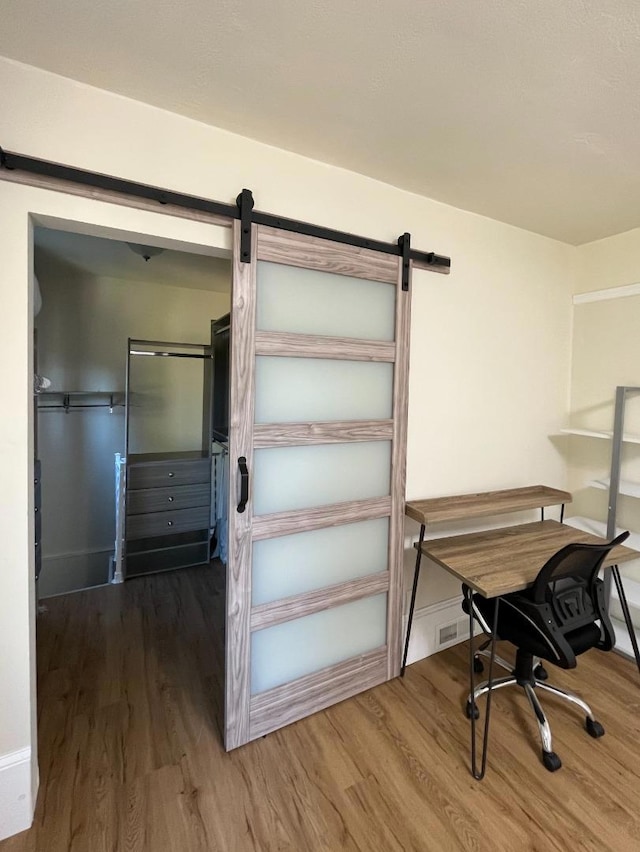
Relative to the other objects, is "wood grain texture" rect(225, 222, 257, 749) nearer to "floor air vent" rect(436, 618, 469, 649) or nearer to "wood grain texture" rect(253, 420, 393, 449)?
"wood grain texture" rect(253, 420, 393, 449)

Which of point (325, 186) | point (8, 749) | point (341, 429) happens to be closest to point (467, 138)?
point (325, 186)

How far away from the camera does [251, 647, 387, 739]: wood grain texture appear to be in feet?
5.82

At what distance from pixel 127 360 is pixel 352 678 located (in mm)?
2825

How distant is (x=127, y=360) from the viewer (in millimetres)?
3314

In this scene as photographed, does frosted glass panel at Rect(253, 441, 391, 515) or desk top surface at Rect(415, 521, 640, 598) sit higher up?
frosted glass panel at Rect(253, 441, 391, 515)

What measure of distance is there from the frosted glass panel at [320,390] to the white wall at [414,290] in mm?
272

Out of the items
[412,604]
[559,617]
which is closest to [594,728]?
[559,617]

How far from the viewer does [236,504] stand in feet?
5.41

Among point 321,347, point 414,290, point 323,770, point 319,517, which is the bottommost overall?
point 323,770

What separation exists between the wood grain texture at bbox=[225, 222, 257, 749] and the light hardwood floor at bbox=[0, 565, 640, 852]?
231mm

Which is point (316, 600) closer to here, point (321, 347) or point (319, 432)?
point (319, 432)

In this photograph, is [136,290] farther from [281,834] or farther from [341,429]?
[281,834]

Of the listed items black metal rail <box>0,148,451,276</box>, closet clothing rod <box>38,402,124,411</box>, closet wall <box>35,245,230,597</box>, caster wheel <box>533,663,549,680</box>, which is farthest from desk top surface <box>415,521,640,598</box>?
closet clothing rod <box>38,402,124,411</box>

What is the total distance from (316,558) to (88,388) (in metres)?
2.67
